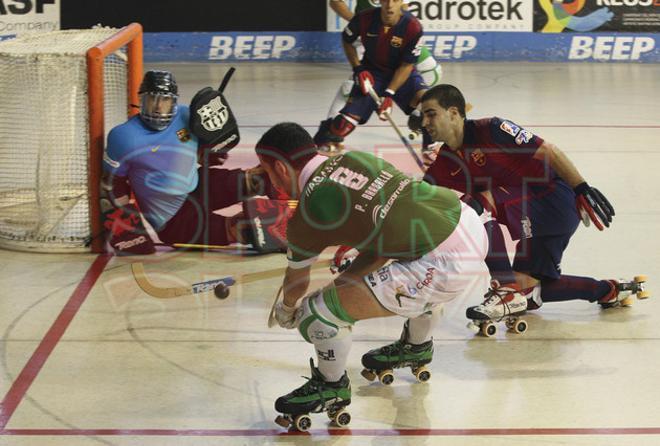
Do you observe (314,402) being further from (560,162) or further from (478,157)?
(560,162)

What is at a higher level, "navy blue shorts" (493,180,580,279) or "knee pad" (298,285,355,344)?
"knee pad" (298,285,355,344)

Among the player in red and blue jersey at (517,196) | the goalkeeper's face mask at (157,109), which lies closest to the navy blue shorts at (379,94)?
the goalkeeper's face mask at (157,109)

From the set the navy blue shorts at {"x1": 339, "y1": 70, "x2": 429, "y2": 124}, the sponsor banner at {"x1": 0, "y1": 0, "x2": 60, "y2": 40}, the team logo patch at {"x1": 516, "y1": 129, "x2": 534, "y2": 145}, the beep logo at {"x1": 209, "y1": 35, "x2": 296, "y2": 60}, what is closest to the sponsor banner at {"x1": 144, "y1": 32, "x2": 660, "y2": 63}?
the beep logo at {"x1": 209, "y1": 35, "x2": 296, "y2": 60}

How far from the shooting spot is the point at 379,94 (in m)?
9.84

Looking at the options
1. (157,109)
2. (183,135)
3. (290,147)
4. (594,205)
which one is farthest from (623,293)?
(157,109)

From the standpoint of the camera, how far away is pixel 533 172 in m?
5.86

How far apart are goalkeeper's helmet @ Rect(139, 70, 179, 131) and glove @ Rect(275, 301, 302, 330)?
261cm

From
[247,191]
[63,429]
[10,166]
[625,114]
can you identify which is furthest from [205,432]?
[625,114]

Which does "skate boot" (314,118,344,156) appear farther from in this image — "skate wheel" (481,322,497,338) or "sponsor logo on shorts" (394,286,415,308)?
"sponsor logo on shorts" (394,286,415,308)

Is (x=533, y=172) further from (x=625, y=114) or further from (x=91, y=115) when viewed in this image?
(x=625, y=114)

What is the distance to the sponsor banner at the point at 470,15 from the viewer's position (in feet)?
48.9

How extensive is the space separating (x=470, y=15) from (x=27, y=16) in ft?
19.0

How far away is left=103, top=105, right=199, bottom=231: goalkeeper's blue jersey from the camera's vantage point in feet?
22.8

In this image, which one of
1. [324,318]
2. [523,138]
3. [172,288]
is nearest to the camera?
[324,318]
